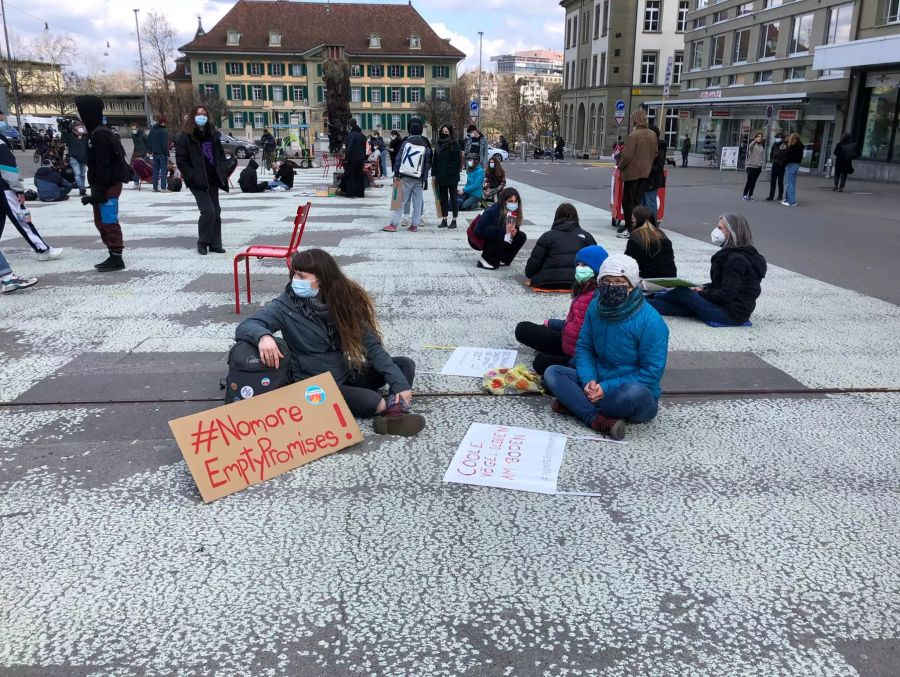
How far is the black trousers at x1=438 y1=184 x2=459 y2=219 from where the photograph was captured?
13.5 meters

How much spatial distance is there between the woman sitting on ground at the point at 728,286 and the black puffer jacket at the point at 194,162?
6119 mm

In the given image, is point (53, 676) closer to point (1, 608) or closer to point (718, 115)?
point (1, 608)

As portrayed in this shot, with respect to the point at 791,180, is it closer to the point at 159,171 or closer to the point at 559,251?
the point at 559,251

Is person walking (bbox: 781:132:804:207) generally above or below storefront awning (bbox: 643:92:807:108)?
below

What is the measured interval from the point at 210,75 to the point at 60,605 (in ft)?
281

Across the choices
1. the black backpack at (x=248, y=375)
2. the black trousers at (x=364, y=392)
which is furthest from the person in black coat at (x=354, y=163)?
the black backpack at (x=248, y=375)

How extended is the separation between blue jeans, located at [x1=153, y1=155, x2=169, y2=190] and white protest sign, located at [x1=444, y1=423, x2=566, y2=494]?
18.6 metres

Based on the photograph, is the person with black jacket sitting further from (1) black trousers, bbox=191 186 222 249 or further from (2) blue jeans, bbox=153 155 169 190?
(1) black trousers, bbox=191 186 222 249

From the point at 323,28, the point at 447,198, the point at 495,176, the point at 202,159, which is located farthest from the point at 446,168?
the point at 323,28

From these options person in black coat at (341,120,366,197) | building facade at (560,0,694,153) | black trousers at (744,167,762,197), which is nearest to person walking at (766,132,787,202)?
black trousers at (744,167,762,197)

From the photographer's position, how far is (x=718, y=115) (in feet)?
136

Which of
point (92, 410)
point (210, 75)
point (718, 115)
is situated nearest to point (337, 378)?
point (92, 410)

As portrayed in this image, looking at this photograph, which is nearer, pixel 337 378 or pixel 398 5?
pixel 337 378

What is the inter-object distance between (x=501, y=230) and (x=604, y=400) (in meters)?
5.22
